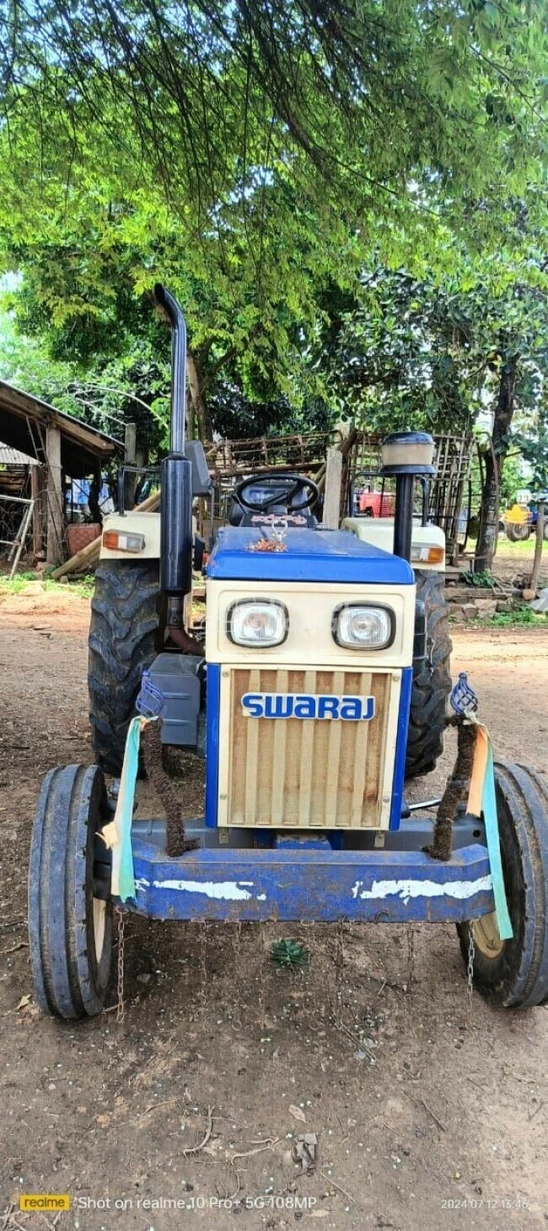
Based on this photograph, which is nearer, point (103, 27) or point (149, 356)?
point (103, 27)

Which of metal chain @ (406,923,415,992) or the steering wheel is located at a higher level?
the steering wheel

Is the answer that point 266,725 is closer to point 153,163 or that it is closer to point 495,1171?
point 495,1171

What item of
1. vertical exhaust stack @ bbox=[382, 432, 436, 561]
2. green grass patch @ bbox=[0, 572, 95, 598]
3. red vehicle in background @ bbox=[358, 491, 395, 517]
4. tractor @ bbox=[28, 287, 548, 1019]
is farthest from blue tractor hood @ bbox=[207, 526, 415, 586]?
red vehicle in background @ bbox=[358, 491, 395, 517]

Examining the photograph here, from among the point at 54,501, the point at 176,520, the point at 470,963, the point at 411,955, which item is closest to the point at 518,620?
the point at 54,501

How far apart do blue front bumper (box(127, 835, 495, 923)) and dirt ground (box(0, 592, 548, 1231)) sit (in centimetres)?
47

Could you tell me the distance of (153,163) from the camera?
493 cm

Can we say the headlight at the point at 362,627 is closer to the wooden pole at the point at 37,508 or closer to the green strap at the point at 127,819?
the green strap at the point at 127,819

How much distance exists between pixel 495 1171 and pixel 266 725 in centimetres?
117

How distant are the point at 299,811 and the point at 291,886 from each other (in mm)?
198

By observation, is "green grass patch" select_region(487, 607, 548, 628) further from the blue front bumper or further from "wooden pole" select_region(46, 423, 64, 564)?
the blue front bumper

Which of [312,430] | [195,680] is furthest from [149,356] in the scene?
[195,680]

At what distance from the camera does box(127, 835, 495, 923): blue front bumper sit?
6.61 ft

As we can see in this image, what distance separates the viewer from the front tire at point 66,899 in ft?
6.84

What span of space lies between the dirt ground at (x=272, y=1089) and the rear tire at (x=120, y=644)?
79cm
